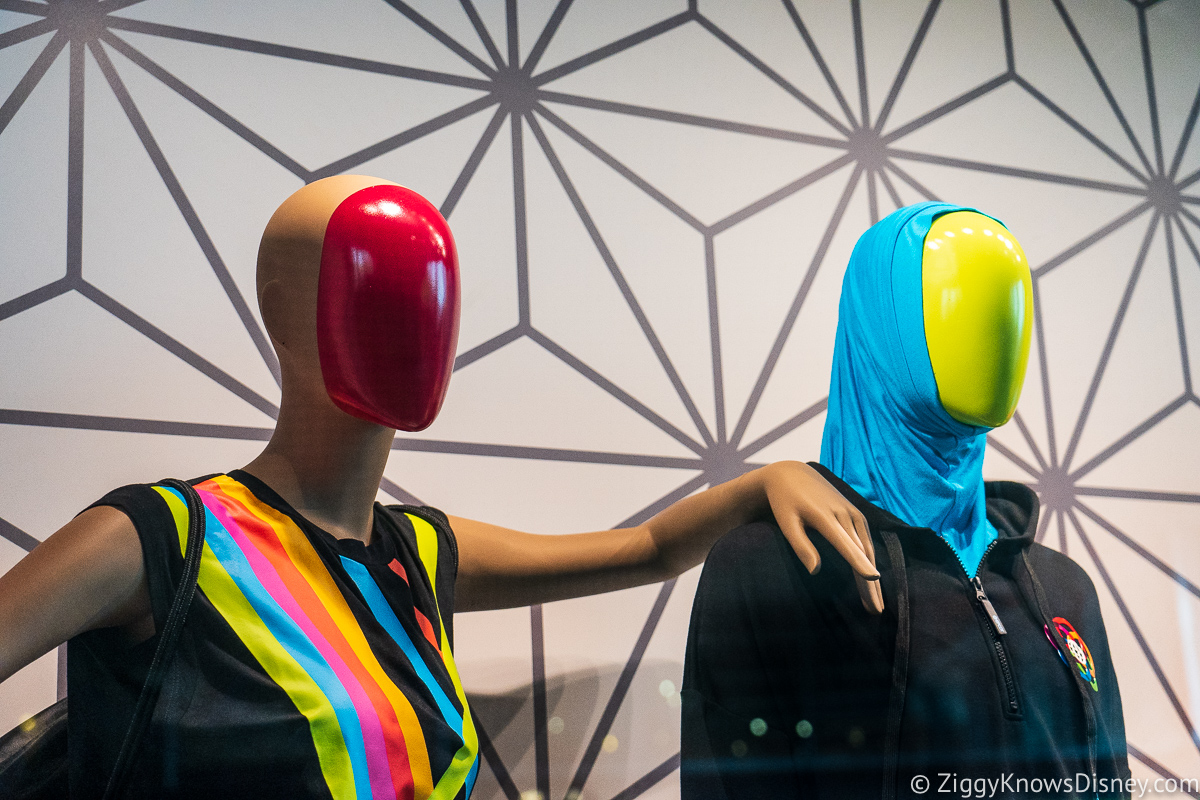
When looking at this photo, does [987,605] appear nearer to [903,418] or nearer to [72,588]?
[903,418]

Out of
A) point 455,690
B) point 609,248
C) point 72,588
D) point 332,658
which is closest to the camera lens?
point 72,588

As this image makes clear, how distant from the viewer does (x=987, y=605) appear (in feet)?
3.10

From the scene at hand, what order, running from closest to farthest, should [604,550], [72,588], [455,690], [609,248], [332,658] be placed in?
[72,588] < [332,658] < [455,690] < [604,550] < [609,248]

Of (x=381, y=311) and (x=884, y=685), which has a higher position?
(x=381, y=311)

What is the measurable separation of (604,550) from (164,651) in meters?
0.49

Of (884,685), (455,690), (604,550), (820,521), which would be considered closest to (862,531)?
(820,521)

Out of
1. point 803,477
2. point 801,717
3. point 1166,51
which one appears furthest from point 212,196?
point 1166,51

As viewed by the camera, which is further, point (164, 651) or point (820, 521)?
point (820, 521)

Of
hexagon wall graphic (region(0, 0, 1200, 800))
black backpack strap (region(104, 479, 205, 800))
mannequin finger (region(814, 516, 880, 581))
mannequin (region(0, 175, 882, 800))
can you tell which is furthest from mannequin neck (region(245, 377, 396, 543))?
mannequin finger (region(814, 516, 880, 581))

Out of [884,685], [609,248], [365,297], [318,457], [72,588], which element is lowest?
[884,685]

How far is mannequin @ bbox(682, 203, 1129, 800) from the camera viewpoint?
90 cm

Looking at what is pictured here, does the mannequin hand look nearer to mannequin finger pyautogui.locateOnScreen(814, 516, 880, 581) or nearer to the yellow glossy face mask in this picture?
mannequin finger pyautogui.locateOnScreen(814, 516, 880, 581)

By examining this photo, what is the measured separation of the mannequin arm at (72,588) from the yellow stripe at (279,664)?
46mm

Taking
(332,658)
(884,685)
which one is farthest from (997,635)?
(332,658)
